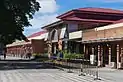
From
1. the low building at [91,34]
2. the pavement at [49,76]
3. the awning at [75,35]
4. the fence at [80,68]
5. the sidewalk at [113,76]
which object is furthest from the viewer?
the awning at [75,35]

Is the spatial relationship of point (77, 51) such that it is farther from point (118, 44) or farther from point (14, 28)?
point (118, 44)

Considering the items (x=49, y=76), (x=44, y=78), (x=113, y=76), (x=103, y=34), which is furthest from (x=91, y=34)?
(x=44, y=78)

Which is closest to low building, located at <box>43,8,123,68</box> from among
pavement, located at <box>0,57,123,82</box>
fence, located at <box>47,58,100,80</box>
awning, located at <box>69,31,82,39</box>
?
awning, located at <box>69,31,82,39</box>

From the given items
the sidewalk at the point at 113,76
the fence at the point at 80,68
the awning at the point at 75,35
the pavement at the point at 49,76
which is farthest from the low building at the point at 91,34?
the pavement at the point at 49,76

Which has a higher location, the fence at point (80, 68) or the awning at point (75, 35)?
the awning at point (75, 35)

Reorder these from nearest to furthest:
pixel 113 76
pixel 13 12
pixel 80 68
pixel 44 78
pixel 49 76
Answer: pixel 44 78 < pixel 49 76 < pixel 113 76 < pixel 80 68 < pixel 13 12

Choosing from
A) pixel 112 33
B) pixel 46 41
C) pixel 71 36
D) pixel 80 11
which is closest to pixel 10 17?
pixel 112 33

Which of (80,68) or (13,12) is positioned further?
(13,12)

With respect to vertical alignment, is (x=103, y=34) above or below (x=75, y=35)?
below

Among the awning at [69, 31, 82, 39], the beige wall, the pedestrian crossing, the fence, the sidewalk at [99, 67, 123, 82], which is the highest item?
the awning at [69, 31, 82, 39]

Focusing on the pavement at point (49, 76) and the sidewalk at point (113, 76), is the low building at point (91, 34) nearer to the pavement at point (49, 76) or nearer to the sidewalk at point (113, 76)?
the sidewalk at point (113, 76)

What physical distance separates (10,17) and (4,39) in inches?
568

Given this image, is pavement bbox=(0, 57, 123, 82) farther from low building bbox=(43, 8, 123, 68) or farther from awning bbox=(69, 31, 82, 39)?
awning bbox=(69, 31, 82, 39)

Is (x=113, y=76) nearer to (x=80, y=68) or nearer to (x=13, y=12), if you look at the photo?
(x=80, y=68)
